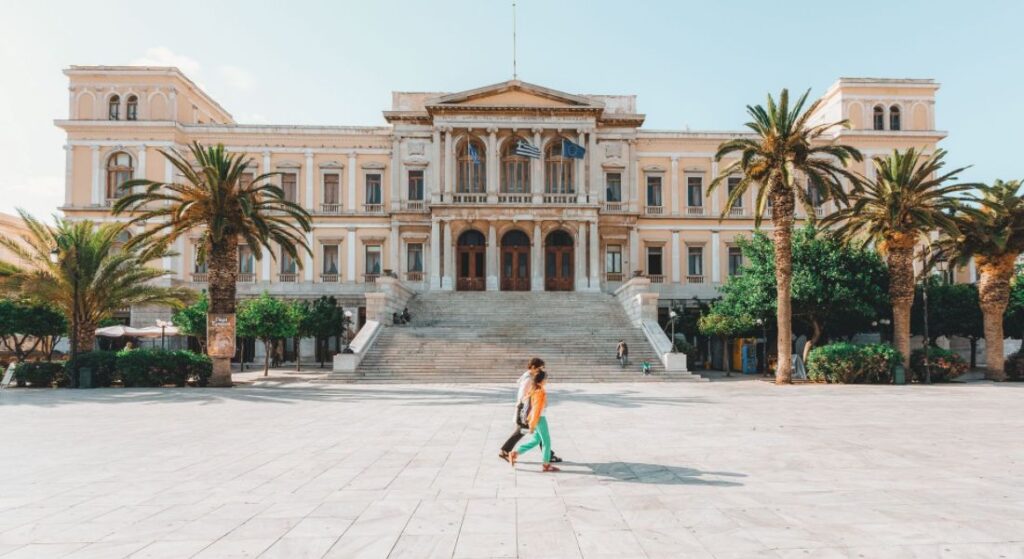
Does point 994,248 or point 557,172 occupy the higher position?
point 557,172

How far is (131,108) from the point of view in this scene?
41.6m

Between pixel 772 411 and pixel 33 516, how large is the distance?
576 inches

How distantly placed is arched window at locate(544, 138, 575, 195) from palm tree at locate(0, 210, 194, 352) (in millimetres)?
23862

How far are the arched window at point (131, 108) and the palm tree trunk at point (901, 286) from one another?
40.3m

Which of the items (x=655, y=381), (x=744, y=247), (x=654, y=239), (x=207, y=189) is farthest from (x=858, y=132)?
(x=207, y=189)

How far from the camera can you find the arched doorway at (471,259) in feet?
138

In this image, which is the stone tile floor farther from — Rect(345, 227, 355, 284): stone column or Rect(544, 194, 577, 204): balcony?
Rect(345, 227, 355, 284): stone column

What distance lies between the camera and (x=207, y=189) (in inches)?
954

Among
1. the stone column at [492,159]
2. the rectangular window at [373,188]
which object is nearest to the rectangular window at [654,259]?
the stone column at [492,159]

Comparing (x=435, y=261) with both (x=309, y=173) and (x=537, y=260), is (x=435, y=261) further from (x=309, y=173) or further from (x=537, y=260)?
(x=309, y=173)

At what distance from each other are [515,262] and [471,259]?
2664 millimetres

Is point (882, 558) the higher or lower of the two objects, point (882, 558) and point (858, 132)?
the lower

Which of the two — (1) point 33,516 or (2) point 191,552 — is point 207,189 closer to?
(1) point 33,516

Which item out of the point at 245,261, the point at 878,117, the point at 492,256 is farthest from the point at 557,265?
the point at 878,117
